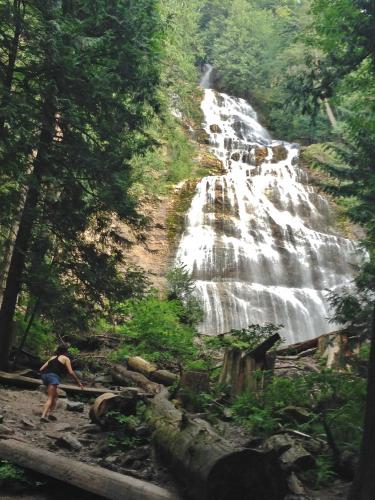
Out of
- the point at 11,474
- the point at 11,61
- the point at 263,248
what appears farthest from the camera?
the point at 263,248

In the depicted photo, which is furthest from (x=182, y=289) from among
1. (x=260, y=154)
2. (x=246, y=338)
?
(x=260, y=154)

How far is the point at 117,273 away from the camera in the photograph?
1141 centimetres

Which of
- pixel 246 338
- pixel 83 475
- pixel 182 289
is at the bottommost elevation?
pixel 83 475

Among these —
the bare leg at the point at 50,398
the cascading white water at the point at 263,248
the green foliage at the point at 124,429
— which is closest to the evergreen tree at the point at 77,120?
the bare leg at the point at 50,398

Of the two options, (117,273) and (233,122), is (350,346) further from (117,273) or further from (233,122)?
(233,122)

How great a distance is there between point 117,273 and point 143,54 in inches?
191

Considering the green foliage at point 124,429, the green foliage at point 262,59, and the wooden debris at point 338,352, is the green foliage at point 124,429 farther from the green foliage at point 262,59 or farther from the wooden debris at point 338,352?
the green foliage at point 262,59

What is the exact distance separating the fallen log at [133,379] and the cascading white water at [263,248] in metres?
10.1

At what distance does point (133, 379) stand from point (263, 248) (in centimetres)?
1724

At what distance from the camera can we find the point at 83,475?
16.1ft

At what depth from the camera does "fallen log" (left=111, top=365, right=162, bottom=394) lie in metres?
10.4

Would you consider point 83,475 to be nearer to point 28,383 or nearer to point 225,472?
point 225,472

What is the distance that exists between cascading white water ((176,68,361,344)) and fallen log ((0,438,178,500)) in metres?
16.0

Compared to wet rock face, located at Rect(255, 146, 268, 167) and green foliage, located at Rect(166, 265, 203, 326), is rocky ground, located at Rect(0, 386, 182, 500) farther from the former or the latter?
wet rock face, located at Rect(255, 146, 268, 167)
